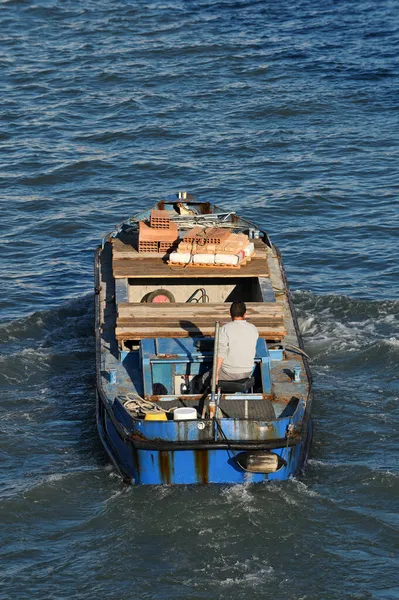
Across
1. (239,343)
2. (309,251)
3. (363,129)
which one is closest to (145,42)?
(363,129)

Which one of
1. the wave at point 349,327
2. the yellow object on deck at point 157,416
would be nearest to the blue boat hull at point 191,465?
the yellow object on deck at point 157,416

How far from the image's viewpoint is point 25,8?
4416 cm

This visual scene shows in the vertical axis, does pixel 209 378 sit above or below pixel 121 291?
below

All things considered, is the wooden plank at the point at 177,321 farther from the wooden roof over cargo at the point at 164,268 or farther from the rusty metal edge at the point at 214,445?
the rusty metal edge at the point at 214,445

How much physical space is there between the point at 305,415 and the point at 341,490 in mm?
1141

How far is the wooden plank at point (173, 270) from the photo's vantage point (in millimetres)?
18250

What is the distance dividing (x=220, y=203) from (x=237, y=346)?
1285 cm

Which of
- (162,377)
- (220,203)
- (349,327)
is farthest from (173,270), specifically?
(220,203)

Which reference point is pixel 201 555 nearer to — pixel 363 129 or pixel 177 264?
pixel 177 264

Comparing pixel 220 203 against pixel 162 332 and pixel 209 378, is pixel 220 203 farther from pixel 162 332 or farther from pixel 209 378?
pixel 209 378

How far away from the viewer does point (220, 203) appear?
2752 cm

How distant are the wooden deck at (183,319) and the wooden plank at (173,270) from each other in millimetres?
1373

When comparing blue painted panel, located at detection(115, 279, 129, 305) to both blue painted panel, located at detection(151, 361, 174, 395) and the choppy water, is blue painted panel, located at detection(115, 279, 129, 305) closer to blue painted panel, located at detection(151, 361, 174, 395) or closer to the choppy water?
the choppy water

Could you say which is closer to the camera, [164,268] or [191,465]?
[191,465]
